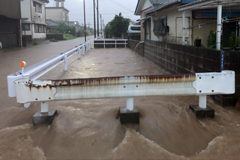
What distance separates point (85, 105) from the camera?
5039 mm

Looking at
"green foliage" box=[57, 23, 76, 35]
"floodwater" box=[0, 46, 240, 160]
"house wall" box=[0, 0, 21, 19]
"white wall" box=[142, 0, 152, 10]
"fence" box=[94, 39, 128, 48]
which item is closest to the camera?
"floodwater" box=[0, 46, 240, 160]

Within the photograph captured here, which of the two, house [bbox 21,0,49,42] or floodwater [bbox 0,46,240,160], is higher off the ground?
house [bbox 21,0,49,42]

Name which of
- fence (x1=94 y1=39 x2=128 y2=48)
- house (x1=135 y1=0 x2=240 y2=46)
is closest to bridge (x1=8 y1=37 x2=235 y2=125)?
house (x1=135 y1=0 x2=240 y2=46)

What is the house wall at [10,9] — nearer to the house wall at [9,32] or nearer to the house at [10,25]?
the house at [10,25]

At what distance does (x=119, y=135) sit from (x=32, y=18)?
34757mm

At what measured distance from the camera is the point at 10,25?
26.7 m

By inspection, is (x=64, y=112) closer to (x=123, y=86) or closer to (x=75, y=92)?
(x=75, y=92)

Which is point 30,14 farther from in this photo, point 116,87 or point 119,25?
point 116,87

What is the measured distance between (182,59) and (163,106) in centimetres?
284

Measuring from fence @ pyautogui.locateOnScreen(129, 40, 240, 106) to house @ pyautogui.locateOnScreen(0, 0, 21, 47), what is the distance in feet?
62.3

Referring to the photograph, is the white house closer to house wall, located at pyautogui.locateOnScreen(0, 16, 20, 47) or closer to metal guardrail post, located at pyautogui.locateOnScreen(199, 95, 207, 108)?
metal guardrail post, located at pyautogui.locateOnScreen(199, 95, 207, 108)

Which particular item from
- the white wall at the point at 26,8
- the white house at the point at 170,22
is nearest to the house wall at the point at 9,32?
the white wall at the point at 26,8

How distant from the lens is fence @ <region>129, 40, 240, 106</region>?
15.4ft

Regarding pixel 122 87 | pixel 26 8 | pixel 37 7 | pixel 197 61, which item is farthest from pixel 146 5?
pixel 37 7
